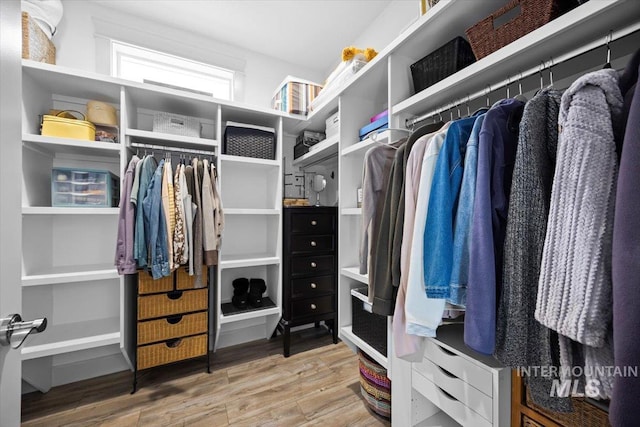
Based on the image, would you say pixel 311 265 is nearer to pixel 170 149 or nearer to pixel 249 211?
pixel 249 211

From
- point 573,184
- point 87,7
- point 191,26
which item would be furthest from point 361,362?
point 87,7

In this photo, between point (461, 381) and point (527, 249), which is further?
point (461, 381)

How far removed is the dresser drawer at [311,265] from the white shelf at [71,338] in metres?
1.30

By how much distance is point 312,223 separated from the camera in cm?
220

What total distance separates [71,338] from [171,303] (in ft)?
2.03

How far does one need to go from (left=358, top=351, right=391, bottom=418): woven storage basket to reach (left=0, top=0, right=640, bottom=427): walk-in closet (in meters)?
0.01

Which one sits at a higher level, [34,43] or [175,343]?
[34,43]

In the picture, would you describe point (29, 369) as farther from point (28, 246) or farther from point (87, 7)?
point (87, 7)

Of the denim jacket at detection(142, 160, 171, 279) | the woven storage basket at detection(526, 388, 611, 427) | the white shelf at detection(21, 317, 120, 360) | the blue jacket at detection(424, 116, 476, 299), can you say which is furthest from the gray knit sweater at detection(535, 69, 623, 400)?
the white shelf at detection(21, 317, 120, 360)

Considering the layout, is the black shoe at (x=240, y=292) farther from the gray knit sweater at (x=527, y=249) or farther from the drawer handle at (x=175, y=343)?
the gray knit sweater at (x=527, y=249)

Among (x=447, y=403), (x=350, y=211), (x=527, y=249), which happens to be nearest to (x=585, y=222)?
(x=527, y=249)

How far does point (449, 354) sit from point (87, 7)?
340cm

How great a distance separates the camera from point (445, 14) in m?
1.08

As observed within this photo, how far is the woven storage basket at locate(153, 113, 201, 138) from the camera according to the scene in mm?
1913
